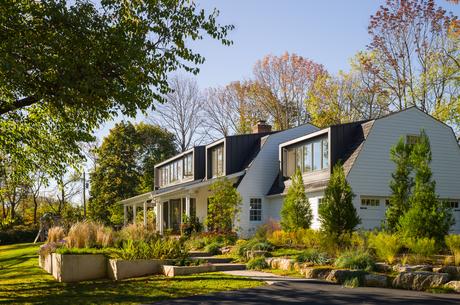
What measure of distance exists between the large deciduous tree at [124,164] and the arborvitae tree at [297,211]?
24.6 metres

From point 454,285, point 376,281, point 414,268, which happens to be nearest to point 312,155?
point 414,268

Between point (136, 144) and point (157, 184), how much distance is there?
5791 millimetres

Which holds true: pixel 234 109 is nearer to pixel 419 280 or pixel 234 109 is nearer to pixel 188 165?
pixel 188 165

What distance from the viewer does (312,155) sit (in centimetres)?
2416

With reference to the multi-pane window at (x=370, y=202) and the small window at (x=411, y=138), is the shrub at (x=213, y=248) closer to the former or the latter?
the multi-pane window at (x=370, y=202)

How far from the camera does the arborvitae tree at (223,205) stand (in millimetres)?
23891

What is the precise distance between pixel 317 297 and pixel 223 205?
13599mm

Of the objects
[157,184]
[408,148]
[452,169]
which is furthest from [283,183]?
[157,184]

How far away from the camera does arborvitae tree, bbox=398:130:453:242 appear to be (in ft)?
49.6

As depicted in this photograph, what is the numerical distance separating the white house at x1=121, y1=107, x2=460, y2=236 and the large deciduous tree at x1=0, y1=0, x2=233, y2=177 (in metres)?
10.8

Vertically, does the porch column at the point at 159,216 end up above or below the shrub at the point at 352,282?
above

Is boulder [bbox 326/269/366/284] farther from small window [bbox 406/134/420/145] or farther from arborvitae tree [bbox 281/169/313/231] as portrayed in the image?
small window [bbox 406/134/420/145]

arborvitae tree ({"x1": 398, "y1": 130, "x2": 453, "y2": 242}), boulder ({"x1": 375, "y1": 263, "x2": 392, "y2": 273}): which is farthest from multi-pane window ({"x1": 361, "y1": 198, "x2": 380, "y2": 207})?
boulder ({"x1": 375, "y1": 263, "x2": 392, "y2": 273})

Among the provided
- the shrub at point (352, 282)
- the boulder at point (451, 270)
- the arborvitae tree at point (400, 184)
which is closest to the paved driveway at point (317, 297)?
the shrub at point (352, 282)
